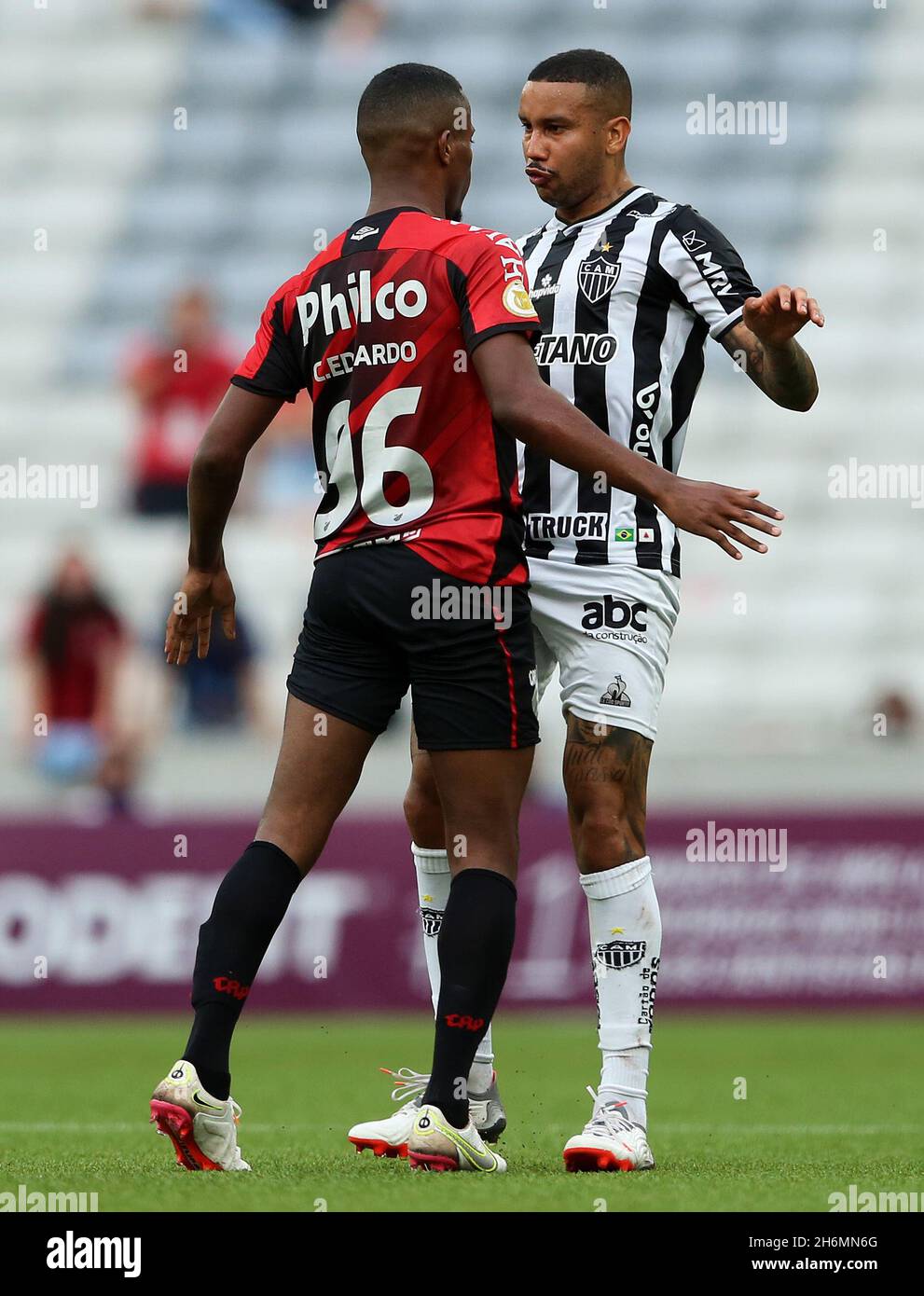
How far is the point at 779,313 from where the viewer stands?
433cm

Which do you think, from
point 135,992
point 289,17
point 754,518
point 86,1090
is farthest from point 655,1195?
point 289,17

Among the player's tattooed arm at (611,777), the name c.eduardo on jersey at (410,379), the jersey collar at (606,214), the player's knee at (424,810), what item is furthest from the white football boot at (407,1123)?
the jersey collar at (606,214)

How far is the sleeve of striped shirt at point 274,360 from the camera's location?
4285mm

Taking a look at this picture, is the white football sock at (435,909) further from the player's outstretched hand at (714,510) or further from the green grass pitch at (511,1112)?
the player's outstretched hand at (714,510)

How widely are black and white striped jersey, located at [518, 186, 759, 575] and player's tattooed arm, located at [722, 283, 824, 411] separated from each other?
0.10m

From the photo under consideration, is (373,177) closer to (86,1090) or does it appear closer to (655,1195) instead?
(655,1195)

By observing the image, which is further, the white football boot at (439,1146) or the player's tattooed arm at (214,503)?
the player's tattooed arm at (214,503)

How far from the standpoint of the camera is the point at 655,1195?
368 centimetres

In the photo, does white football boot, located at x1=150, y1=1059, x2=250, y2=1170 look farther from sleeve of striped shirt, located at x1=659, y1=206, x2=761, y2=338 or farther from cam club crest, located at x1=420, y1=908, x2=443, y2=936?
sleeve of striped shirt, located at x1=659, y1=206, x2=761, y2=338

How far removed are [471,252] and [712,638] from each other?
984cm

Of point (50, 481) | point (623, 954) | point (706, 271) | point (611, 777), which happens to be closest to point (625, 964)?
point (623, 954)
